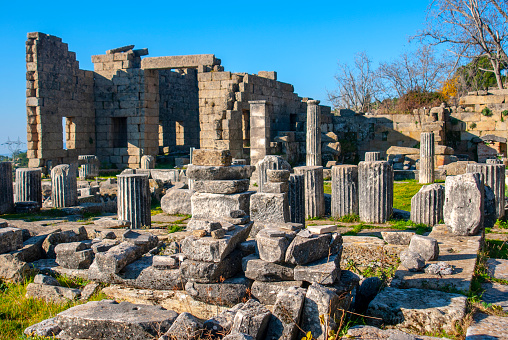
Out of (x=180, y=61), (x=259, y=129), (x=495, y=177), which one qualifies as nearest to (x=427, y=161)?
(x=495, y=177)

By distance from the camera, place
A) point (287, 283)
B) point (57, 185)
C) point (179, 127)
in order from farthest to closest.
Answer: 1. point (179, 127)
2. point (57, 185)
3. point (287, 283)

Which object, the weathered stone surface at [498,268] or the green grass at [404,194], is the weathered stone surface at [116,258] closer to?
the weathered stone surface at [498,268]

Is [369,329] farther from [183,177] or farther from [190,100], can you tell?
[190,100]

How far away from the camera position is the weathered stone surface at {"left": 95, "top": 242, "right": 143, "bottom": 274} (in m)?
A: 5.94

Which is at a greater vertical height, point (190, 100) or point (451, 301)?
point (190, 100)

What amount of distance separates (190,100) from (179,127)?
68.2 inches

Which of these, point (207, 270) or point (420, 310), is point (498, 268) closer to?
point (420, 310)

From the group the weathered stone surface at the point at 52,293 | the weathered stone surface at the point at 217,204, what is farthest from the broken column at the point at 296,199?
the weathered stone surface at the point at 52,293

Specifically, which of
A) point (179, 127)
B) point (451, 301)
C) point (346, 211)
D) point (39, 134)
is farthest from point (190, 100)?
point (451, 301)

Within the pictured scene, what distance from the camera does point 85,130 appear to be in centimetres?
2186

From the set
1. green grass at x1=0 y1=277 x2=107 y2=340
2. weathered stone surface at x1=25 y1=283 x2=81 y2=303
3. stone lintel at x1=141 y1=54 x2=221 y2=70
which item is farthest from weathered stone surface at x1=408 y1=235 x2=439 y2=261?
stone lintel at x1=141 y1=54 x2=221 y2=70

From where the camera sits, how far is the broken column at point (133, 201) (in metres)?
9.52

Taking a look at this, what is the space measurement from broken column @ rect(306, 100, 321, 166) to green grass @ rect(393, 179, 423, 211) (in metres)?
4.20

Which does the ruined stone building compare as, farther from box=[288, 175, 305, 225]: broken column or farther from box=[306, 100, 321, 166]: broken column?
box=[288, 175, 305, 225]: broken column
